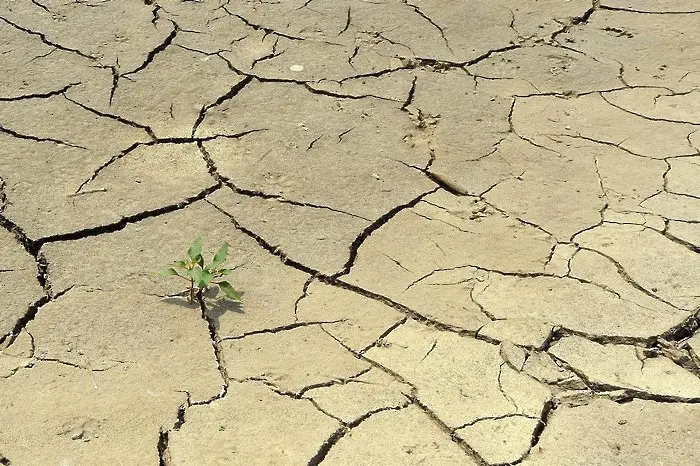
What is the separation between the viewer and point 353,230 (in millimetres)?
3201

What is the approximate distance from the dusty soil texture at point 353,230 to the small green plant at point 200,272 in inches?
1.9

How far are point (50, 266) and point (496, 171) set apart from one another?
167 cm

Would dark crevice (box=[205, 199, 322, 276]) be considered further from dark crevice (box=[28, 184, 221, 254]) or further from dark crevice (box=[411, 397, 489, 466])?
dark crevice (box=[411, 397, 489, 466])

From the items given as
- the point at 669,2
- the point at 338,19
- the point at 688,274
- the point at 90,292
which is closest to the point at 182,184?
the point at 90,292

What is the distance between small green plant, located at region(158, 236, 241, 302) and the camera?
9.29 feet

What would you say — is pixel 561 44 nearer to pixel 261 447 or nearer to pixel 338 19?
pixel 338 19

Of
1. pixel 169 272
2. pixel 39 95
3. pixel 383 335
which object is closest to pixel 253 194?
pixel 169 272

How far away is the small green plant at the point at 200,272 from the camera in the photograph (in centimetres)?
283

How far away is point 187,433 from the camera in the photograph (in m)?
2.44

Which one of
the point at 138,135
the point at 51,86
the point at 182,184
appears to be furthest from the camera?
the point at 51,86

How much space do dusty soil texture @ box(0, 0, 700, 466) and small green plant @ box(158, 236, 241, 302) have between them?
0.05 meters

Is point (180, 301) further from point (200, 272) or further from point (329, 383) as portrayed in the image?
point (329, 383)

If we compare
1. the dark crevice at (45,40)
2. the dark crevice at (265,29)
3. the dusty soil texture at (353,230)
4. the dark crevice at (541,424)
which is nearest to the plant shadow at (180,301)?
the dusty soil texture at (353,230)

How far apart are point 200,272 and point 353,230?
607 millimetres
